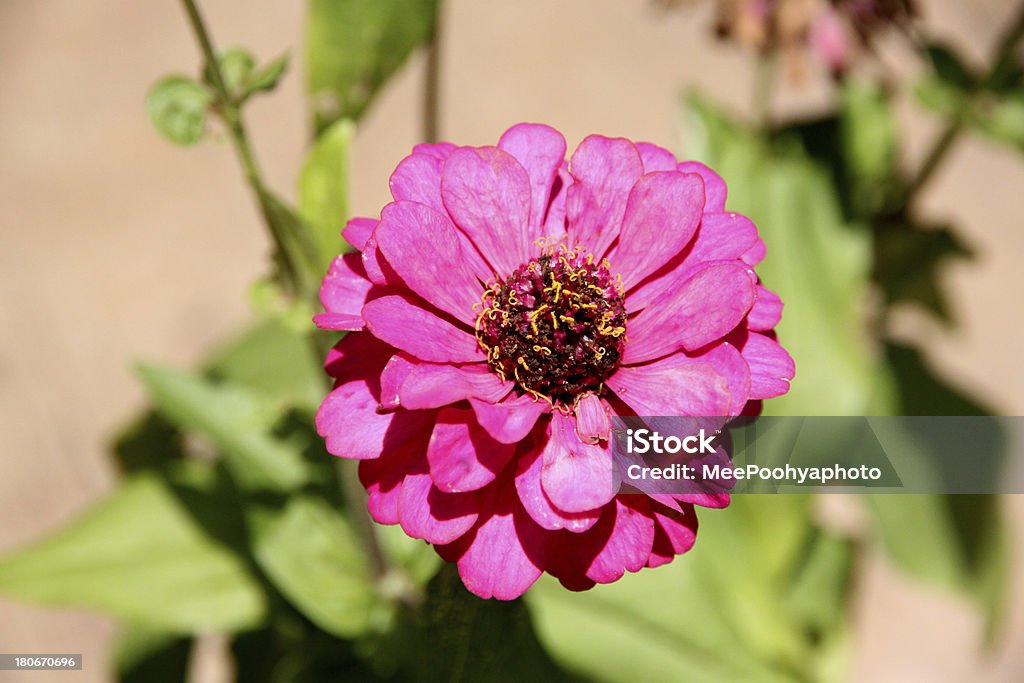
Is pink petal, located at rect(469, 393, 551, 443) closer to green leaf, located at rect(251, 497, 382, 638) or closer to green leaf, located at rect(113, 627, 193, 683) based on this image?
green leaf, located at rect(251, 497, 382, 638)

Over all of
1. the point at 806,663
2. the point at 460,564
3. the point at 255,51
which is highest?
the point at 255,51

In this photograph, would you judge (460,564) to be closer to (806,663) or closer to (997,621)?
(806,663)

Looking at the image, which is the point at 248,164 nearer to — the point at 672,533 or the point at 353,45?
the point at 353,45

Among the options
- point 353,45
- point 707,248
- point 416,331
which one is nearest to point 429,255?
point 416,331

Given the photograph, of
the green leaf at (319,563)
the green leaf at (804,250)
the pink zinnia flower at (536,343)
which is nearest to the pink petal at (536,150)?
the pink zinnia flower at (536,343)

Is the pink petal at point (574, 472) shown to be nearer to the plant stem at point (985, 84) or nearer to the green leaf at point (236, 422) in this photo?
the green leaf at point (236, 422)

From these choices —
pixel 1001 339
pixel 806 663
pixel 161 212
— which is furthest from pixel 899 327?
pixel 161 212
